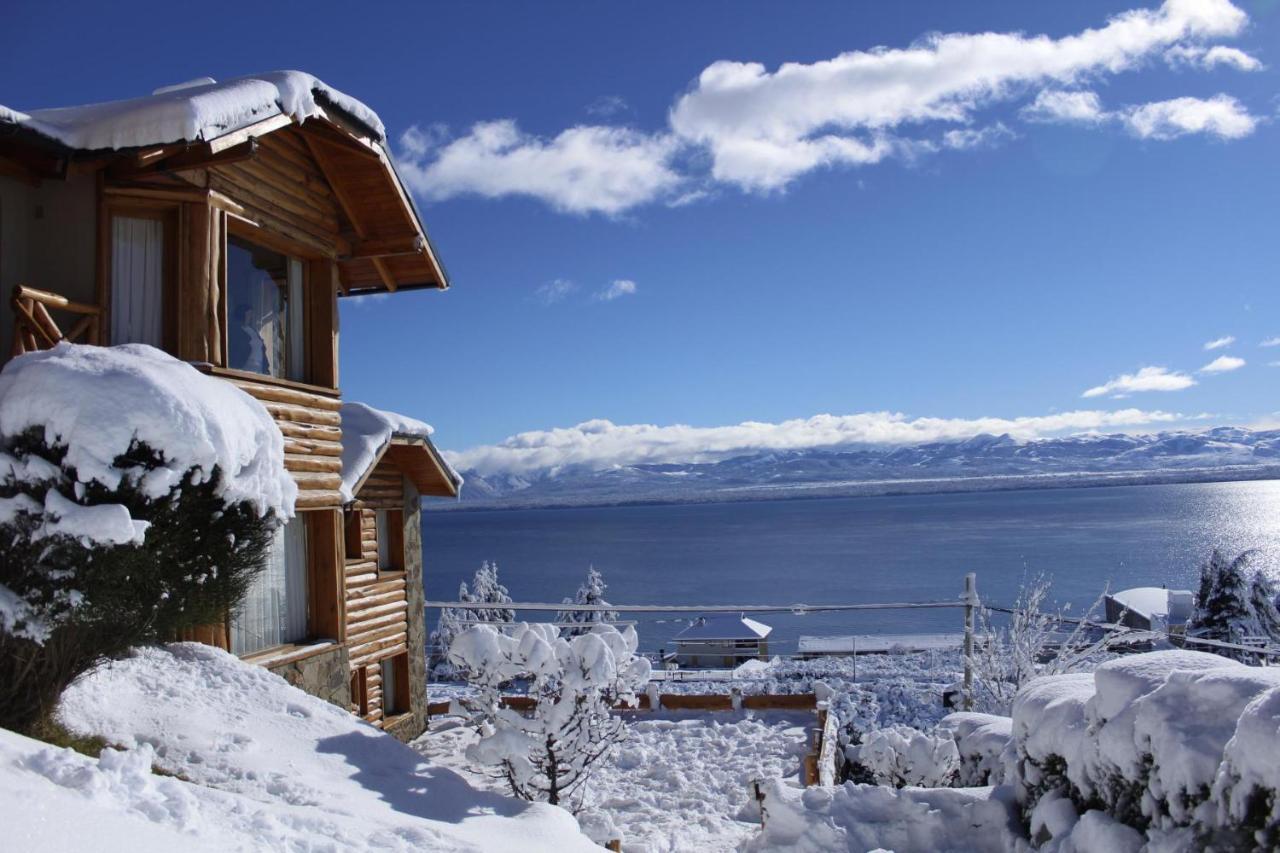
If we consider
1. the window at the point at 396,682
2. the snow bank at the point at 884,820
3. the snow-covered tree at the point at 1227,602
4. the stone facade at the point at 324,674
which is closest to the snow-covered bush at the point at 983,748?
the snow bank at the point at 884,820

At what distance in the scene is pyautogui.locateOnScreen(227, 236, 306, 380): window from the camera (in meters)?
8.16

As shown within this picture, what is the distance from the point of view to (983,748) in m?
5.79

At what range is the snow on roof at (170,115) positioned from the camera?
22.1 feet

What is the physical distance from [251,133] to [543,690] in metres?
4.66

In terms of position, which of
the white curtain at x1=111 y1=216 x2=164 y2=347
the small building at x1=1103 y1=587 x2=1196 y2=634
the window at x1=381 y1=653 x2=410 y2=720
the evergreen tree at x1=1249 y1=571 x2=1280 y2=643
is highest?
the white curtain at x1=111 y1=216 x2=164 y2=347

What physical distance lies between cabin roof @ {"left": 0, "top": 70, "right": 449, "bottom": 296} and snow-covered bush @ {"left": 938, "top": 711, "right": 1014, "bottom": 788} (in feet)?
21.2

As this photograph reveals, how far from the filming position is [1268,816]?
3.00m

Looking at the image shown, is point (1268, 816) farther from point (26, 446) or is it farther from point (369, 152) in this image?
point (369, 152)

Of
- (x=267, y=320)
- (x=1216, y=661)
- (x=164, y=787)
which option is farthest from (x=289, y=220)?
(x=1216, y=661)

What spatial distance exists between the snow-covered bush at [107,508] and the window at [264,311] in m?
3.07

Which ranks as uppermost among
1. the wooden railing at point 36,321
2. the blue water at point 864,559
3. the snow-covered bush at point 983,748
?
the wooden railing at point 36,321

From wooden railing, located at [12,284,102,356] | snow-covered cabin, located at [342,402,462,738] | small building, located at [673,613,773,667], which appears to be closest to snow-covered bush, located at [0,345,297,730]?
wooden railing, located at [12,284,102,356]

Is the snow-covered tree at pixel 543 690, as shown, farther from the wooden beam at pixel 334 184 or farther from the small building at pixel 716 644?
the small building at pixel 716 644

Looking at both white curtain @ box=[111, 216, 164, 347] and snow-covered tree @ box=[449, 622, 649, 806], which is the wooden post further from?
white curtain @ box=[111, 216, 164, 347]
